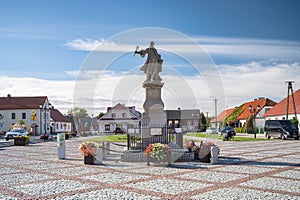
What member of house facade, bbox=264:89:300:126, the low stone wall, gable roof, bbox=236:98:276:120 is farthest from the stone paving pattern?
gable roof, bbox=236:98:276:120

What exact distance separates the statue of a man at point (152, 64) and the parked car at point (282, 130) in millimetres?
21779

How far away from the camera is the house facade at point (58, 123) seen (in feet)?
244

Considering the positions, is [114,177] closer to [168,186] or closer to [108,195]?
[168,186]

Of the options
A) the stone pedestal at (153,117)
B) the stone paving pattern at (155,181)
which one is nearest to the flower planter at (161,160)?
the stone paving pattern at (155,181)

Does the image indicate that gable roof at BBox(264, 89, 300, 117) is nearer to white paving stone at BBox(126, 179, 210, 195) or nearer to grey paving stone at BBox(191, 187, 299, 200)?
white paving stone at BBox(126, 179, 210, 195)

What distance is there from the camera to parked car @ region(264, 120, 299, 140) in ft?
110

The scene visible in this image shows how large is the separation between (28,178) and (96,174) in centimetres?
219

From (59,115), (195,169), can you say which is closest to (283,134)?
(195,169)

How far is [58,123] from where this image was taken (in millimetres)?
77625

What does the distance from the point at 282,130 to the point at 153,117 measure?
22.1 m

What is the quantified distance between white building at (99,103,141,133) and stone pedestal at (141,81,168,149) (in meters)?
48.4

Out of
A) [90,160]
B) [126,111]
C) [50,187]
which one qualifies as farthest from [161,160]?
[126,111]

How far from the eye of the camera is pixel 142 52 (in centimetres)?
1733

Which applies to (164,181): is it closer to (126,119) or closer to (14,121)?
(126,119)
